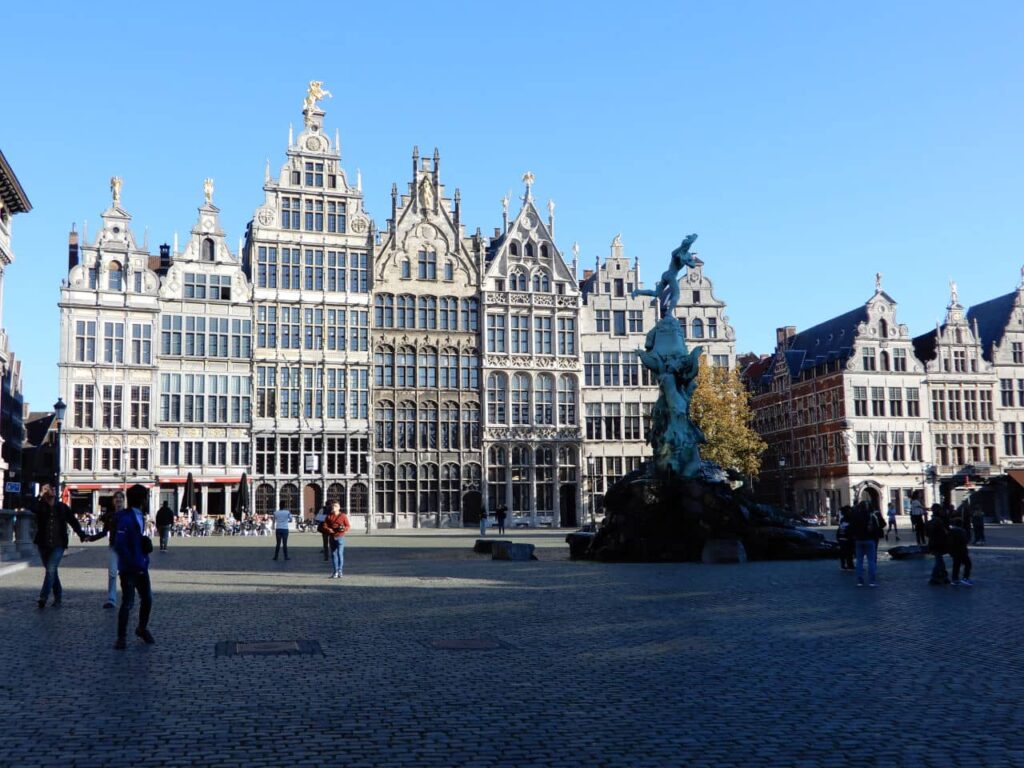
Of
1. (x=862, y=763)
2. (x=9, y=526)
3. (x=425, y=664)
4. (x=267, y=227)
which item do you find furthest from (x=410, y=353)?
(x=862, y=763)

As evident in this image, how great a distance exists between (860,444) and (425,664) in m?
62.7

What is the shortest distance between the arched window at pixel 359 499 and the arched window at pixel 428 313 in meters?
10.3

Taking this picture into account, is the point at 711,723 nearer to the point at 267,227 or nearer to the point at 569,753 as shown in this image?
the point at 569,753

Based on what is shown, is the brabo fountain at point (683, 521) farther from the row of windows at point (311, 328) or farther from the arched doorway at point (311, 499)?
the row of windows at point (311, 328)

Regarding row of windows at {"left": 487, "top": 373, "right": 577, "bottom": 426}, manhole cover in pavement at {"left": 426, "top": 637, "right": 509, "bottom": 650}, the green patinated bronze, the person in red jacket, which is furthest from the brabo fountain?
row of windows at {"left": 487, "top": 373, "right": 577, "bottom": 426}

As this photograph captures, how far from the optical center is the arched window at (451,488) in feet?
202

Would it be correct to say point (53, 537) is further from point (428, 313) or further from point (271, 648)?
point (428, 313)

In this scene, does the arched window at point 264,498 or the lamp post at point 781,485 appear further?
the lamp post at point 781,485

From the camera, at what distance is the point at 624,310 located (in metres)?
67.1

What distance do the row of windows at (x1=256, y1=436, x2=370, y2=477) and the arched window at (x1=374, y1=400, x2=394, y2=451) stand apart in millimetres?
996

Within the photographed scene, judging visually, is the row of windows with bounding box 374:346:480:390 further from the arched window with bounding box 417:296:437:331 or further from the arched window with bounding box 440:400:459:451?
the arched window with bounding box 417:296:437:331

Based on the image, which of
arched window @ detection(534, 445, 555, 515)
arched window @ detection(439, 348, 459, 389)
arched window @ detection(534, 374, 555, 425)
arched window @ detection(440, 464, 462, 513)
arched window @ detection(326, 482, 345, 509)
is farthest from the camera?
arched window @ detection(534, 374, 555, 425)

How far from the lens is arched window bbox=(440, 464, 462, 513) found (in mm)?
61562

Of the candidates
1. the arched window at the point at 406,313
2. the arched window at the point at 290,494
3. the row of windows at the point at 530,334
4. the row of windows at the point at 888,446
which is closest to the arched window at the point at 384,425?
the arched window at the point at 406,313
